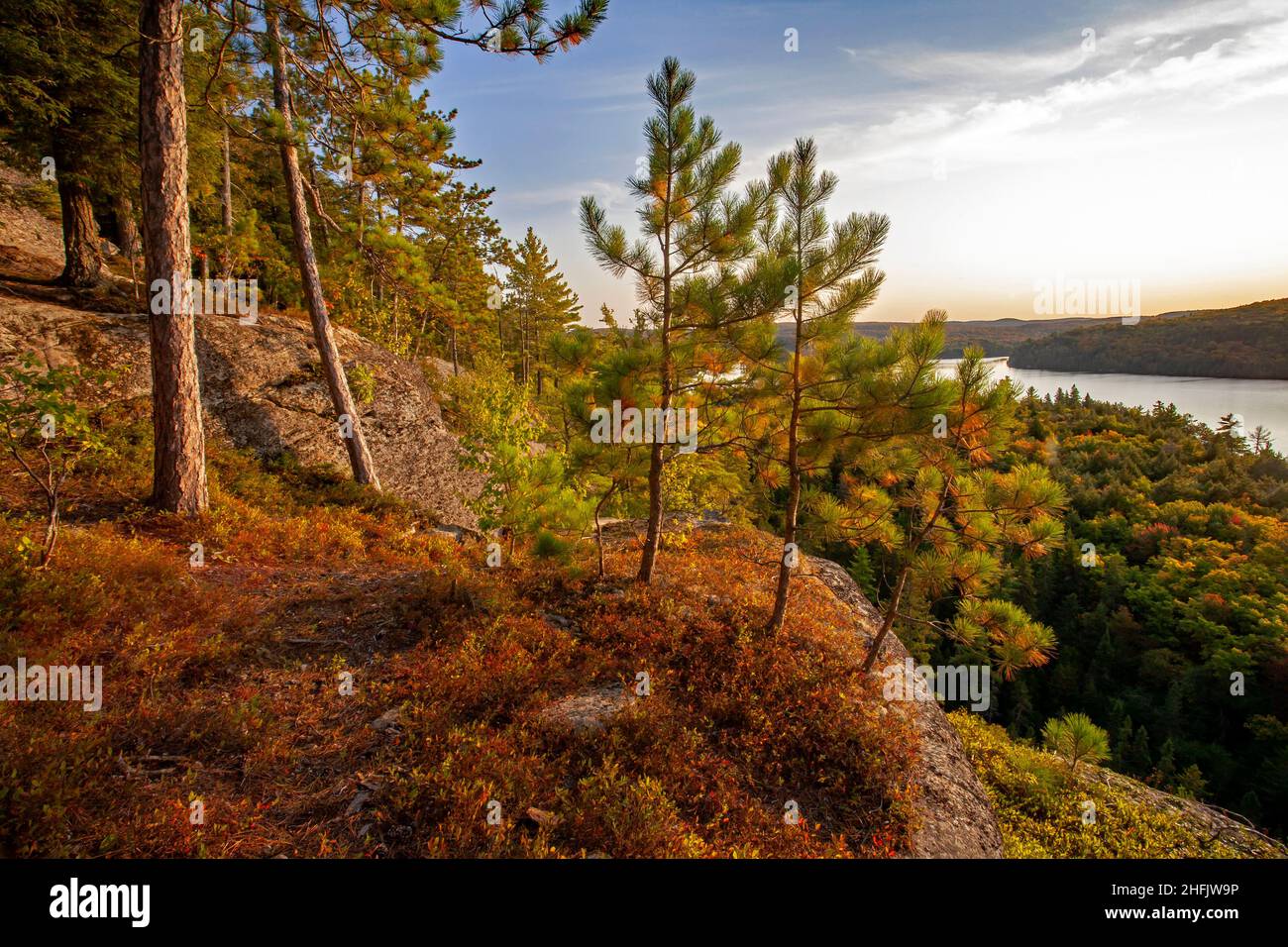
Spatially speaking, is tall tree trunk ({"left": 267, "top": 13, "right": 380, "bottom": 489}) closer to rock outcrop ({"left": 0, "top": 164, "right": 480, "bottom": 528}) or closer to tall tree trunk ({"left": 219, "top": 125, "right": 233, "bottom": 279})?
rock outcrop ({"left": 0, "top": 164, "right": 480, "bottom": 528})

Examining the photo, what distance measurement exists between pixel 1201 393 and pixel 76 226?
129984 mm

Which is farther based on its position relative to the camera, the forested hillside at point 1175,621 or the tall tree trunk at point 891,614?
the forested hillside at point 1175,621

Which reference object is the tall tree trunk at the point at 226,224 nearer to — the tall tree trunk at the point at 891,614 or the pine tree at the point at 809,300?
the pine tree at the point at 809,300

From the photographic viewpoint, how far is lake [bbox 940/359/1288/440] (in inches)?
2382

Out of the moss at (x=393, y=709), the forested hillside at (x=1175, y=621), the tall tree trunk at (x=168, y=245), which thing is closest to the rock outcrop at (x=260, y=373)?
the moss at (x=393, y=709)

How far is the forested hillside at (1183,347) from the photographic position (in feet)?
277

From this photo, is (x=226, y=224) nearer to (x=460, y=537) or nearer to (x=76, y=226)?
(x=76, y=226)

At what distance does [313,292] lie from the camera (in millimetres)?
11164

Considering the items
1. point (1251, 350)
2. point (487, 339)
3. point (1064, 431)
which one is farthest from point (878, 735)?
point (1251, 350)

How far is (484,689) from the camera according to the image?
5.36 meters

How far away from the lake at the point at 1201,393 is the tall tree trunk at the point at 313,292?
58.0 metres

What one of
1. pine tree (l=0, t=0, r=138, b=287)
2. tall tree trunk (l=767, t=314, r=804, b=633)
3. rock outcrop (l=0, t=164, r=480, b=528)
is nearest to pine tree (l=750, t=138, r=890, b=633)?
tall tree trunk (l=767, t=314, r=804, b=633)

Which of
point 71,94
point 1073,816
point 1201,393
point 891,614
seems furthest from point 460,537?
point 1201,393
